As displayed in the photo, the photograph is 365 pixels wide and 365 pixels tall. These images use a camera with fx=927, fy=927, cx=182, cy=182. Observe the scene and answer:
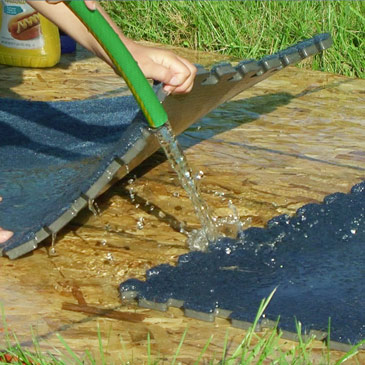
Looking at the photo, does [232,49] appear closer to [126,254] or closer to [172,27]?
[172,27]

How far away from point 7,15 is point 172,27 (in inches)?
47.4

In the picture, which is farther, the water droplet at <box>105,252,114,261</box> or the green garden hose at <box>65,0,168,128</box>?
the water droplet at <box>105,252,114,261</box>

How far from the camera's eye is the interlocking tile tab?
2.80m

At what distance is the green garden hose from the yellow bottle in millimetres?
2837

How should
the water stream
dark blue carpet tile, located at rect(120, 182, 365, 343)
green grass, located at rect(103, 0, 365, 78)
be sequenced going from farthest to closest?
green grass, located at rect(103, 0, 365, 78), the water stream, dark blue carpet tile, located at rect(120, 182, 365, 343)

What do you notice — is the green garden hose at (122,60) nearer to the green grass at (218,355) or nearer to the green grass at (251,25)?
the green grass at (218,355)

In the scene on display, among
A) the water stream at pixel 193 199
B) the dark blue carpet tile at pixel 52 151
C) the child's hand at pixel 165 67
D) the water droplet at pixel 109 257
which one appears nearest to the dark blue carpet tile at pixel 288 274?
the water stream at pixel 193 199

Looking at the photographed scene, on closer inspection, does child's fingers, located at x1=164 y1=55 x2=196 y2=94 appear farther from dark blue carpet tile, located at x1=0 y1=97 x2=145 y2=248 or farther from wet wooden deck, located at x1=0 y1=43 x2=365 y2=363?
wet wooden deck, located at x1=0 y1=43 x2=365 y2=363

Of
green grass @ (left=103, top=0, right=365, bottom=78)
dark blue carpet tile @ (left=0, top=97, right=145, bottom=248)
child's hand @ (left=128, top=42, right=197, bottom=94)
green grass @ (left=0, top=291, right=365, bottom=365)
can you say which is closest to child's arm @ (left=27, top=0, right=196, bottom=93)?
child's hand @ (left=128, top=42, right=197, bottom=94)

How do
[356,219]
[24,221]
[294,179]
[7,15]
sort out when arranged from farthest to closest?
1. [7,15]
2. [294,179]
3. [356,219]
4. [24,221]

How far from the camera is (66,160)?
366 cm

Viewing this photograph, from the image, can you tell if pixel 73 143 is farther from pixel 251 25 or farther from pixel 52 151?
pixel 251 25

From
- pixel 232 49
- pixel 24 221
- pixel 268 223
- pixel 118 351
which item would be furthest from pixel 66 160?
pixel 232 49

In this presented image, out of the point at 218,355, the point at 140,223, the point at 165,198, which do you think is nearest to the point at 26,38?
the point at 165,198
